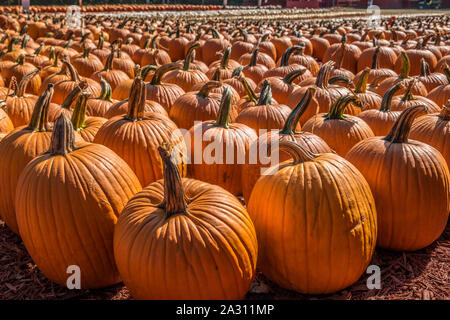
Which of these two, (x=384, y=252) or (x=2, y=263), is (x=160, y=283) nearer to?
(x=2, y=263)

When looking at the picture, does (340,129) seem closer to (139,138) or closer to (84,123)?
(139,138)

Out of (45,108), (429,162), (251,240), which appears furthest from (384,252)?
(45,108)

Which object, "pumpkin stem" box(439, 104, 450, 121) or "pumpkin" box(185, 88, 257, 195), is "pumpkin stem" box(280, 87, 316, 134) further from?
"pumpkin stem" box(439, 104, 450, 121)

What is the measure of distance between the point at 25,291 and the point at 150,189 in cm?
110

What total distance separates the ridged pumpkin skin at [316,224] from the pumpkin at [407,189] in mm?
423

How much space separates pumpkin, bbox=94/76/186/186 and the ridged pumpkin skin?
1.18m

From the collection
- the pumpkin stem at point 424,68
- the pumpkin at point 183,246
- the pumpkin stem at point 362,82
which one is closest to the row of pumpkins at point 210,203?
the pumpkin at point 183,246

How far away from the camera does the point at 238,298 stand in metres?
2.54

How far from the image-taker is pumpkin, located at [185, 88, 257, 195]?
12.3 feet

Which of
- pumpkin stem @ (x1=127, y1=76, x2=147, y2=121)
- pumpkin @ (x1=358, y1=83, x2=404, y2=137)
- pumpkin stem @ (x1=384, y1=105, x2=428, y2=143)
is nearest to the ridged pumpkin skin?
pumpkin stem @ (x1=384, y1=105, x2=428, y2=143)

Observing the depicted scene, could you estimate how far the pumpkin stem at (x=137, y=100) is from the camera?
3.57 meters

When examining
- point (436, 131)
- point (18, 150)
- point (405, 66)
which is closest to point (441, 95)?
point (405, 66)

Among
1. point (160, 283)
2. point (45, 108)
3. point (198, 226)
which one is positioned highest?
point (45, 108)

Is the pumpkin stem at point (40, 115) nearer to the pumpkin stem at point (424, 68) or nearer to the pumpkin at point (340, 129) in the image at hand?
the pumpkin at point (340, 129)
